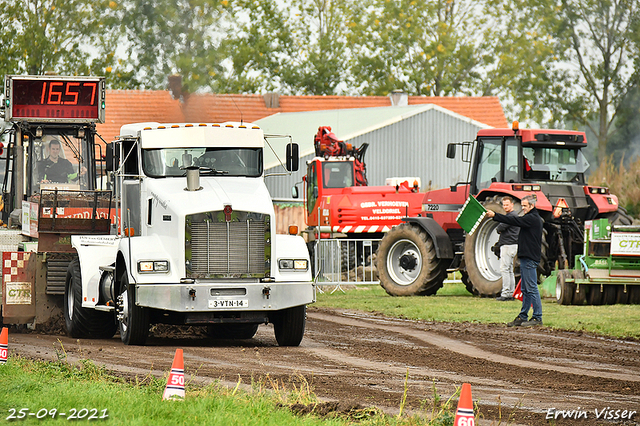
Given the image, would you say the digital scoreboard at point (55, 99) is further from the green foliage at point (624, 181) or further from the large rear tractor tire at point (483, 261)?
the green foliage at point (624, 181)

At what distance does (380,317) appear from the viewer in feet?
57.9

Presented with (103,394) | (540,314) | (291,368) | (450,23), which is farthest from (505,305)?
(450,23)

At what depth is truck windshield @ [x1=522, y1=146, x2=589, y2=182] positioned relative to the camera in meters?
20.4

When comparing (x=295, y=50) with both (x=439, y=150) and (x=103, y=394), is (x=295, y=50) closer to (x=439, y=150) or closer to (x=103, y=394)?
(x=439, y=150)

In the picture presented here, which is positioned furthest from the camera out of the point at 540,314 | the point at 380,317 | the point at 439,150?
the point at 439,150

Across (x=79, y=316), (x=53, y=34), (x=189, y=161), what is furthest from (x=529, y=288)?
(x=53, y=34)

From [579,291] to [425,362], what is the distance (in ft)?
25.6

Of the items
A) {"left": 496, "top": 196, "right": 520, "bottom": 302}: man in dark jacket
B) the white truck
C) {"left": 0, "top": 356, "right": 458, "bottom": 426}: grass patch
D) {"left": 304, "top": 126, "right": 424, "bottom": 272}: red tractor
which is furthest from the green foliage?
{"left": 0, "top": 356, "right": 458, "bottom": 426}: grass patch

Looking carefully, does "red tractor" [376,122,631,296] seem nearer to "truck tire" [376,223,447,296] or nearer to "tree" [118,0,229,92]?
"truck tire" [376,223,447,296]

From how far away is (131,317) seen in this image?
495 inches

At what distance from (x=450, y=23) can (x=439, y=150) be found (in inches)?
731

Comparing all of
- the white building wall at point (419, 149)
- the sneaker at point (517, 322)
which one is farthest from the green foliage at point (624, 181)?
the sneaker at point (517, 322)

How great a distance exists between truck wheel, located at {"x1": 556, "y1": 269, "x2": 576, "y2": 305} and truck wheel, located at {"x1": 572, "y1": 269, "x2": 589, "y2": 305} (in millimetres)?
84

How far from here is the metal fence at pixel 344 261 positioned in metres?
25.0
